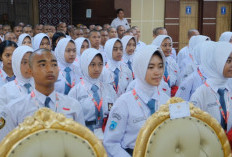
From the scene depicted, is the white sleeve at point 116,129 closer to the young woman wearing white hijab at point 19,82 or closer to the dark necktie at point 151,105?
the dark necktie at point 151,105

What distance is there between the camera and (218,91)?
262 centimetres

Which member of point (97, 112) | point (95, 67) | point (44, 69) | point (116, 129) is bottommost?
point (97, 112)

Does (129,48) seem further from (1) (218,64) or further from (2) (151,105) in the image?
(2) (151,105)

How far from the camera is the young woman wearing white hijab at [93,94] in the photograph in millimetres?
3062

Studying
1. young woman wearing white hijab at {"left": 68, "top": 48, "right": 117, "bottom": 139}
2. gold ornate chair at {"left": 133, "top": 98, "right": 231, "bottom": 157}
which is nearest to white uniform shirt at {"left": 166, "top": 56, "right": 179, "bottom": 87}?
young woman wearing white hijab at {"left": 68, "top": 48, "right": 117, "bottom": 139}

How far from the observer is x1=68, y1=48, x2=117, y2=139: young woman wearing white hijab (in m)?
3.06

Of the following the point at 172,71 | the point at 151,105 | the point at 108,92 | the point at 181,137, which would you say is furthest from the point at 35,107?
the point at 172,71

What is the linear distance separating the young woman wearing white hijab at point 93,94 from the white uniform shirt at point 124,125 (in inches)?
28.3

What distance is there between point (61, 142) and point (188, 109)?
735 mm

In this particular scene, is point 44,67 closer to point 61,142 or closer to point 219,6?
point 61,142

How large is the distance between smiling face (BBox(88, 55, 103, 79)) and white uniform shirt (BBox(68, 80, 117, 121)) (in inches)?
4.1

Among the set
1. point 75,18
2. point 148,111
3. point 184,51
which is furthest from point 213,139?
point 75,18

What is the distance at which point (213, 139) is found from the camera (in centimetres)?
180

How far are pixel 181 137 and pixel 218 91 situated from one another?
1019 mm
